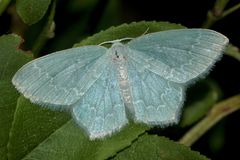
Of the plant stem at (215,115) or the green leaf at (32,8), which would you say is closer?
the green leaf at (32,8)

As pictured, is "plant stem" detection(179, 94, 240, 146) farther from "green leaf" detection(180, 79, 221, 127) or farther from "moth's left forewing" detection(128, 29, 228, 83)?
"moth's left forewing" detection(128, 29, 228, 83)

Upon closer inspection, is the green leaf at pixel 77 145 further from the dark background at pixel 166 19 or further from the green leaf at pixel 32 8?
the dark background at pixel 166 19

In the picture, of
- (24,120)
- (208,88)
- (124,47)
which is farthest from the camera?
(208,88)

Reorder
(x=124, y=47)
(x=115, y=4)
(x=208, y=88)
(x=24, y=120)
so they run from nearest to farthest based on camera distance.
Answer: (x=24, y=120) → (x=124, y=47) → (x=208, y=88) → (x=115, y=4)

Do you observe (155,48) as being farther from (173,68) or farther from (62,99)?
(62,99)

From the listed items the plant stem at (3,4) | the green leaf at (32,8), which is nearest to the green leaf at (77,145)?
the green leaf at (32,8)

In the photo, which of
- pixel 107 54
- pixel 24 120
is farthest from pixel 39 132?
pixel 107 54

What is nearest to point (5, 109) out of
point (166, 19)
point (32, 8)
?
point (32, 8)
